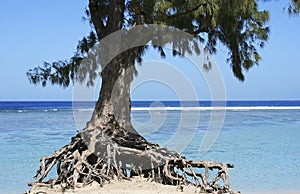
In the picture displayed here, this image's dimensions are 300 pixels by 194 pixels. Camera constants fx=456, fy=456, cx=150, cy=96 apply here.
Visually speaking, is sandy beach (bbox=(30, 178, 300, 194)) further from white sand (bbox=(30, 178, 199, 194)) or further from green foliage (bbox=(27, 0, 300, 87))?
green foliage (bbox=(27, 0, 300, 87))

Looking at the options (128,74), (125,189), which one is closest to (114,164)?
(125,189)

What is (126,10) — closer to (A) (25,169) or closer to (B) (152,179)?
Answer: (B) (152,179)

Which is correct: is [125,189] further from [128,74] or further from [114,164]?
[128,74]

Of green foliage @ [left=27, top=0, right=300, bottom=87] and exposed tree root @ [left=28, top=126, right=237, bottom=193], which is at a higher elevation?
green foliage @ [left=27, top=0, right=300, bottom=87]

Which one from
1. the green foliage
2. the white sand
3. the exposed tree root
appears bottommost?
the white sand

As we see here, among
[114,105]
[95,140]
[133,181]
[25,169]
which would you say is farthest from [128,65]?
[25,169]

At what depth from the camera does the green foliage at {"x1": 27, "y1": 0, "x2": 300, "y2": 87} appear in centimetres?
454

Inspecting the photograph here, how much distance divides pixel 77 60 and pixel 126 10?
0.93m

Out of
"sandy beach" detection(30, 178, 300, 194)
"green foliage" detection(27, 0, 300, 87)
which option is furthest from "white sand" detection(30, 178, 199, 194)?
"green foliage" detection(27, 0, 300, 87)

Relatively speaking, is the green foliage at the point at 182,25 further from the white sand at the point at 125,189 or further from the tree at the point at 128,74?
the white sand at the point at 125,189

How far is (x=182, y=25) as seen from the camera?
5.14m

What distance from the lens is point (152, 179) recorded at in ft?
16.3

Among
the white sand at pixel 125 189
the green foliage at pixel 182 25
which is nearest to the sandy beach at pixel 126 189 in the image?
the white sand at pixel 125 189

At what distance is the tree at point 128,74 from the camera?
15.6 feet
